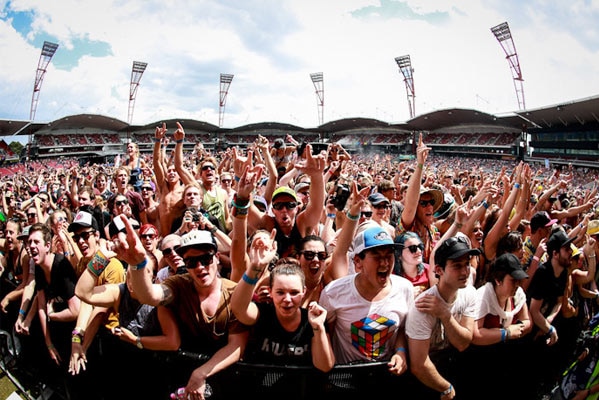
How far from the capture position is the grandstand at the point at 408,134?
32969mm

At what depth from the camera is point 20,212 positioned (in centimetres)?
545

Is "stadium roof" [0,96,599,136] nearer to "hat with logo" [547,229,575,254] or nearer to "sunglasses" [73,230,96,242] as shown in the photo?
"hat with logo" [547,229,575,254]

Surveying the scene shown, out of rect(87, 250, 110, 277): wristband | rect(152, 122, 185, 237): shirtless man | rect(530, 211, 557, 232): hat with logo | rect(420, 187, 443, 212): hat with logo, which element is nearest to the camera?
rect(87, 250, 110, 277): wristband

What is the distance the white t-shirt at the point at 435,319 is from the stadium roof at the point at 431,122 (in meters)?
30.2

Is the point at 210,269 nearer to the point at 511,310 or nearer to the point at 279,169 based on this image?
the point at 511,310

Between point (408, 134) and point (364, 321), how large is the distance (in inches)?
2340

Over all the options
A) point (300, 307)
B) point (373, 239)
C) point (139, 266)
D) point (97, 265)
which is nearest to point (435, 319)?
point (373, 239)

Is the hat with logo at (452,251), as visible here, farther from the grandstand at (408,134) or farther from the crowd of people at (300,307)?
the grandstand at (408,134)

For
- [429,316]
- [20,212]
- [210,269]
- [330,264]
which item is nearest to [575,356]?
[429,316]

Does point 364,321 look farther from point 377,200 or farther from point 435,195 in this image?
point 435,195

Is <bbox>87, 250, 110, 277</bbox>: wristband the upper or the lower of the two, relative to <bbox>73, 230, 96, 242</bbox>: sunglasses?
lower

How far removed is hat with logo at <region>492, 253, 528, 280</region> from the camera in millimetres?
2354

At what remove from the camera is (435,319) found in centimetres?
213

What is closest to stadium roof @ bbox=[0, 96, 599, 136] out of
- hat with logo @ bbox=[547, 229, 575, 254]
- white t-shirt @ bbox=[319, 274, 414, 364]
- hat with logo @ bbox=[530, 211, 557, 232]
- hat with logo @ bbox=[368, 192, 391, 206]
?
hat with logo @ bbox=[530, 211, 557, 232]
